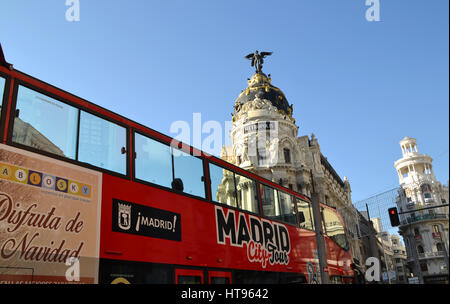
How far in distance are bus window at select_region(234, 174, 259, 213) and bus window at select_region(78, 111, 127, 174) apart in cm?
356

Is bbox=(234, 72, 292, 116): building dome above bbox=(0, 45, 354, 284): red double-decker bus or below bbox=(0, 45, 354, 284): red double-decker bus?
above

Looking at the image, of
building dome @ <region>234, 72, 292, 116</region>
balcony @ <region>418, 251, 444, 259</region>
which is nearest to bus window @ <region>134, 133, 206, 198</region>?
building dome @ <region>234, 72, 292, 116</region>

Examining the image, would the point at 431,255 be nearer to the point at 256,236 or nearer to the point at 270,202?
the point at 270,202

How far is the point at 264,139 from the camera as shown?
4894cm

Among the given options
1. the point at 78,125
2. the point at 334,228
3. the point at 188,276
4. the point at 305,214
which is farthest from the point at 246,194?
the point at 334,228

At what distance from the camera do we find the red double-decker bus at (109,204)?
18.6ft

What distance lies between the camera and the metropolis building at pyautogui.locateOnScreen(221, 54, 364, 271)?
4753 centimetres

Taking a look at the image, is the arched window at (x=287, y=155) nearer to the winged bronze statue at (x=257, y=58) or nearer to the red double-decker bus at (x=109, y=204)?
the winged bronze statue at (x=257, y=58)

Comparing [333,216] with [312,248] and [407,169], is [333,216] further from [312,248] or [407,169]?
[407,169]

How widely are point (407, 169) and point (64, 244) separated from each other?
71.8 meters

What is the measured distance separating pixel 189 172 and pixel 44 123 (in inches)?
132

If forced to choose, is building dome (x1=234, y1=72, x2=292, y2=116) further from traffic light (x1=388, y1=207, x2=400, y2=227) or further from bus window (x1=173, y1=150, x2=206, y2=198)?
bus window (x1=173, y1=150, x2=206, y2=198)

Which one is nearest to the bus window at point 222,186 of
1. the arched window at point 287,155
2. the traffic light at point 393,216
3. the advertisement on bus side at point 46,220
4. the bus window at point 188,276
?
the bus window at point 188,276
